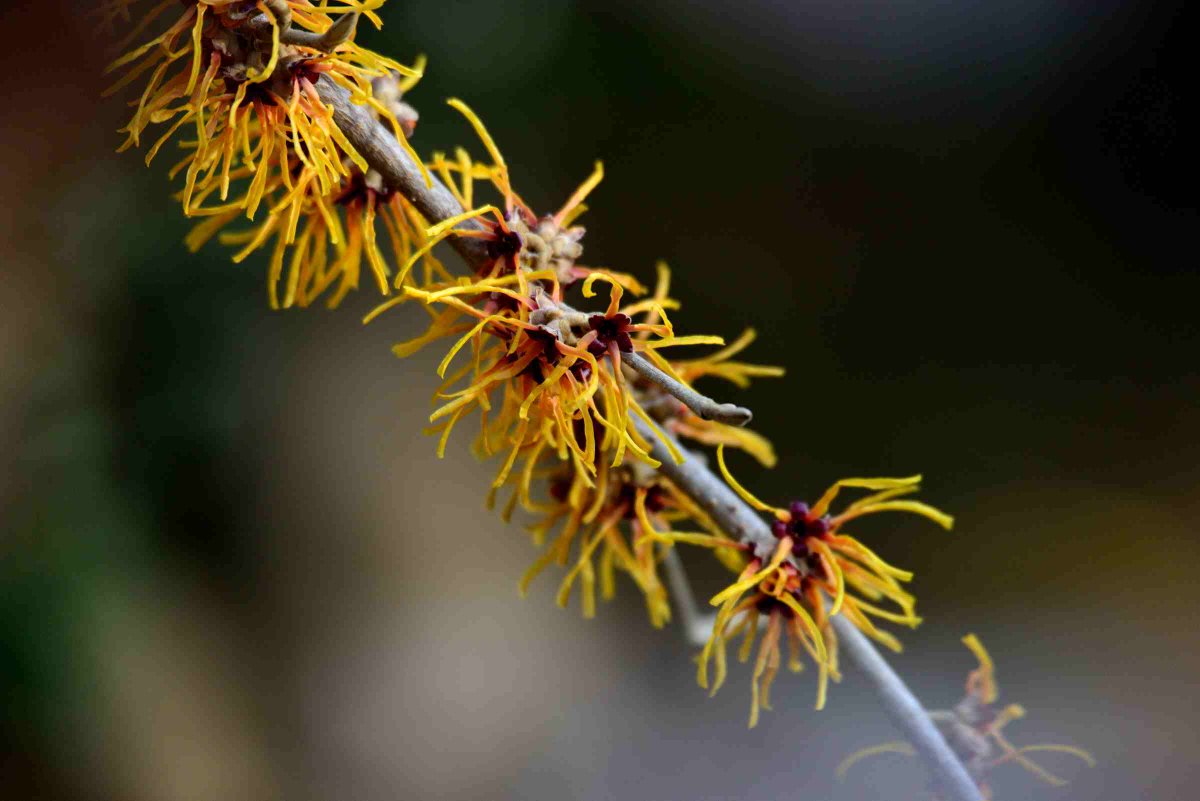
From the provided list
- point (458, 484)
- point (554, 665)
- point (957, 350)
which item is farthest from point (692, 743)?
point (957, 350)

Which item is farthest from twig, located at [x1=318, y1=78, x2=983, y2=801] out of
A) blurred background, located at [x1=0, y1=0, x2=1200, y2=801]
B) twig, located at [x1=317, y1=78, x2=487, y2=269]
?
blurred background, located at [x1=0, y1=0, x2=1200, y2=801]

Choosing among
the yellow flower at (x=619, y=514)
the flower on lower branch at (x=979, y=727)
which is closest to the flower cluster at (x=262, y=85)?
the yellow flower at (x=619, y=514)

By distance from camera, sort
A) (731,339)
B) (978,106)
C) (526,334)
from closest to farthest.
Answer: (526,334), (978,106), (731,339)

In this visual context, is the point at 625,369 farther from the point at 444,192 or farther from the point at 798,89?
the point at 798,89

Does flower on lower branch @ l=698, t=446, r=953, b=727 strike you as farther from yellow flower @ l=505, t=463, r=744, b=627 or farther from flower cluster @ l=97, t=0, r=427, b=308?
flower cluster @ l=97, t=0, r=427, b=308

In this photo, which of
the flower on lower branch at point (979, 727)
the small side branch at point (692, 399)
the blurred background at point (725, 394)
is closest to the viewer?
the small side branch at point (692, 399)

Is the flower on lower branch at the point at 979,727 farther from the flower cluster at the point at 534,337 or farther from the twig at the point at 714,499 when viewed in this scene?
the flower cluster at the point at 534,337
